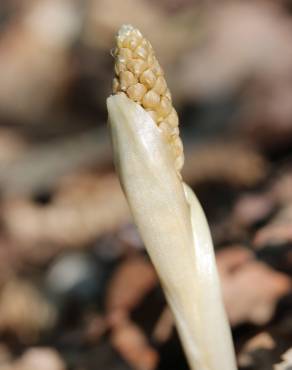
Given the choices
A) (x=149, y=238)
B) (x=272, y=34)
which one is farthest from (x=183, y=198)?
(x=272, y=34)

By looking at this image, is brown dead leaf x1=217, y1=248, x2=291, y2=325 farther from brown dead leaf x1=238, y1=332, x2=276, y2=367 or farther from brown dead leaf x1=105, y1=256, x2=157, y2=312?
brown dead leaf x1=105, y1=256, x2=157, y2=312

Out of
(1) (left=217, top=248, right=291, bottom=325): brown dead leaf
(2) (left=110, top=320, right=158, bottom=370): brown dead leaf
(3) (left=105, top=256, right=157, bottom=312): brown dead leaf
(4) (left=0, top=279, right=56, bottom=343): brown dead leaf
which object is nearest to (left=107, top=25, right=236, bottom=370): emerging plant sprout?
(1) (left=217, top=248, right=291, bottom=325): brown dead leaf

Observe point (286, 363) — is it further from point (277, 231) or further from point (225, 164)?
point (225, 164)

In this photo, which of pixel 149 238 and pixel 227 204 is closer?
pixel 149 238

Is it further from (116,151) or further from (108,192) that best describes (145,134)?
(108,192)

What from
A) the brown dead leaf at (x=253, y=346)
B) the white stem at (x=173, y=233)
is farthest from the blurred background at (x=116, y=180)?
the white stem at (x=173, y=233)
